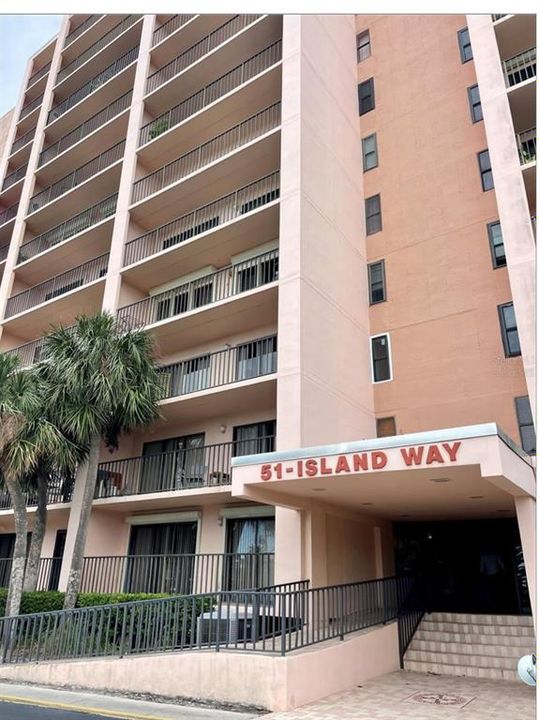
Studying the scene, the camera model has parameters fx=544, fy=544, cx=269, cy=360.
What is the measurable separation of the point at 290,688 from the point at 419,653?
5.19 m

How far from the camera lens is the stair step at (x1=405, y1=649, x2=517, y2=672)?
11031 mm

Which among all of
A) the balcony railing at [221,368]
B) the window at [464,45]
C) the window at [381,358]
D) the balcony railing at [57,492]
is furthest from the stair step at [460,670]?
the window at [464,45]

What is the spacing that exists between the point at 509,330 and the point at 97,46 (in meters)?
25.9

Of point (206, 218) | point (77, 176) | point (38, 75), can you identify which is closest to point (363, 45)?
point (206, 218)

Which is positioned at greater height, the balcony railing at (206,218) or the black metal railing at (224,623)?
the balcony railing at (206,218)

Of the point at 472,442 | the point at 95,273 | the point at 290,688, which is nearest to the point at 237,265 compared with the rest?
the point at 95,273

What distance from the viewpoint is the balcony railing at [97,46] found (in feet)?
87.6

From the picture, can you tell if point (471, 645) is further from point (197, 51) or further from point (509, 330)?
point (197, 51)

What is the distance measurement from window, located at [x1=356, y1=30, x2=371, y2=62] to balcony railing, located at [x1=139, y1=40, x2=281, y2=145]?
331cm

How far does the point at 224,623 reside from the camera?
948 cm

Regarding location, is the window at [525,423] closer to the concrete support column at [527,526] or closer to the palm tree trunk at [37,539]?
the concrete support column at [527,526]

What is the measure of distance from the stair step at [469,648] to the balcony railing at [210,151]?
1620cm

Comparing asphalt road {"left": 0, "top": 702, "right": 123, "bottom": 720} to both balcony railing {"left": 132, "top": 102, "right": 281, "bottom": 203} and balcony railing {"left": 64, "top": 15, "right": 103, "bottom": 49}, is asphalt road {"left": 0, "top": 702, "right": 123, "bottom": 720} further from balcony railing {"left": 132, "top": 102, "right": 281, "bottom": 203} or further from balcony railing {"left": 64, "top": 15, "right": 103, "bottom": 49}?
balcony railing {"left": 64, "top": 15, "right": 103, "bottom": 49}

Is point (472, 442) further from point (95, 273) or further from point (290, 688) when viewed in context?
point (95, 273)
